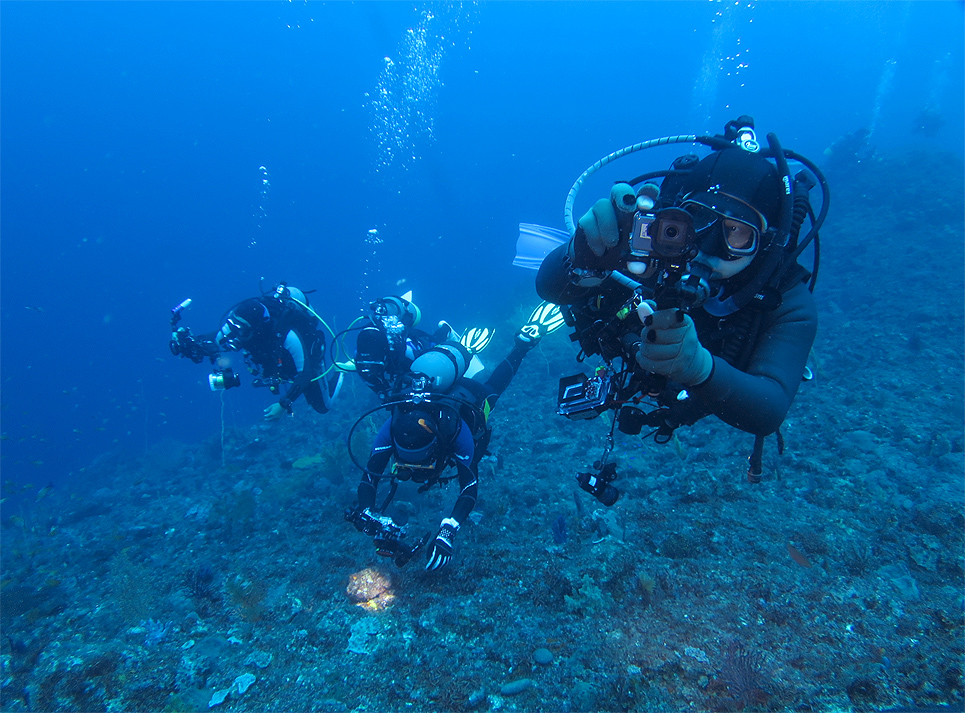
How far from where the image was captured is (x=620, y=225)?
1.92m

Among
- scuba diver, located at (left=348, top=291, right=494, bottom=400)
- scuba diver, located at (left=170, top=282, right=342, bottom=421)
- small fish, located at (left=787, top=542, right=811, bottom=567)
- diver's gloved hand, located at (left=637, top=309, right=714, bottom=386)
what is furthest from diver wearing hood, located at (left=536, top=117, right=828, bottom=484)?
scuba diver, located at (left=170, top=282, right=342, bottom=421)

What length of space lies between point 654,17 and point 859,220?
99636mm

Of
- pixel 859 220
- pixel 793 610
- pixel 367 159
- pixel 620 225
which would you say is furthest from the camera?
pixel 367 159

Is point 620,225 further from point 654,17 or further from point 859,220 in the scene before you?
point 654,17

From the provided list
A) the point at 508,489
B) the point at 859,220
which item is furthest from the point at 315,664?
the point at 859,220

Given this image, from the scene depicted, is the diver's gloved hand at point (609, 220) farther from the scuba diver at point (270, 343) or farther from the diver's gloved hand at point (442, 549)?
the scuba diver at point (270, 343)

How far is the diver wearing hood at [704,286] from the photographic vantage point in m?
1.62

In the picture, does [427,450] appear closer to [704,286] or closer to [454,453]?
[454,453]

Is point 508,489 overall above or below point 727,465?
below

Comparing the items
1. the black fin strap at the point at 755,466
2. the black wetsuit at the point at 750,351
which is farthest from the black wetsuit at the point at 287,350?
the black fin strap at the point at 755,466

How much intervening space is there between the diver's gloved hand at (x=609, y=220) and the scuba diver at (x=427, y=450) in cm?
283

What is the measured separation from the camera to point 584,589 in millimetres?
3928

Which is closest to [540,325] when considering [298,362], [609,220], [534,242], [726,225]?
[534,242]

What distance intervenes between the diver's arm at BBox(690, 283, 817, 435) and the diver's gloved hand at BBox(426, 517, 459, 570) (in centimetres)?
342
